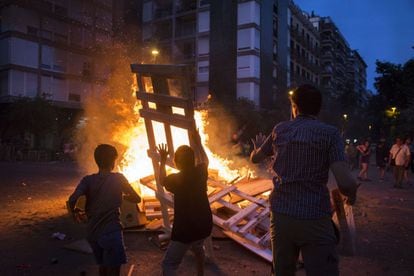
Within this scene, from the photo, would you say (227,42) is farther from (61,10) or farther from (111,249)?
(111,249)

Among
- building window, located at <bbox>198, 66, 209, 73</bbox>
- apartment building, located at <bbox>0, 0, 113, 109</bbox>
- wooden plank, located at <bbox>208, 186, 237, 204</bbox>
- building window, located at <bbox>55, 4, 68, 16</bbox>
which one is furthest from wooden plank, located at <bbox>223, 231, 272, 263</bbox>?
building window, located at <bbox>198, 66, 209, 73</bbox>

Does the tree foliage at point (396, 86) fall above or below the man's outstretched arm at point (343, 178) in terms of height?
above

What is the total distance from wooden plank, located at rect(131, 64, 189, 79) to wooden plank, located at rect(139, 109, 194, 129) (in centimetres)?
56

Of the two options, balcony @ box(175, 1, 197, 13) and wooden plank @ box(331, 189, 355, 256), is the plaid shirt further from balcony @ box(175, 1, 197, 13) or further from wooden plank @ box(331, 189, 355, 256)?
balcony @ box(175, 1, 197, 13)

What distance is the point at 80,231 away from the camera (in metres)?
6.93

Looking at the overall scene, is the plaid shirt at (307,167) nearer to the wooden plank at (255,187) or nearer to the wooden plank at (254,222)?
the wooden plank at (254,222)

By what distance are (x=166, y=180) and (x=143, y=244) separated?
9.22 ft

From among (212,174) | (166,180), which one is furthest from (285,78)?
(166,180)

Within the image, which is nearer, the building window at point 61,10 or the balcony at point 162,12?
the building window at point 61,10

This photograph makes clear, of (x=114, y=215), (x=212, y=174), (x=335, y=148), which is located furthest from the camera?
(x=212, y=174)

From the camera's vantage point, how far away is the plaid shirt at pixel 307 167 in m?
2.66

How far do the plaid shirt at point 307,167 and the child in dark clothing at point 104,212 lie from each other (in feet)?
5.50

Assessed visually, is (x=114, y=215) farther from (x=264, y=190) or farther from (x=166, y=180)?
(x=264, y=190)

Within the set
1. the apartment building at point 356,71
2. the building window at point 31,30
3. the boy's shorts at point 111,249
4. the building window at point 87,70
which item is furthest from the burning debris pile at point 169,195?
the apartment building at point 356,71
